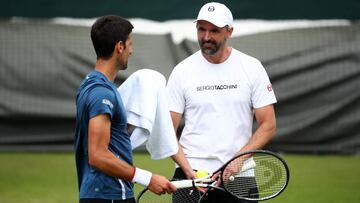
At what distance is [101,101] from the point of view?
173 inches

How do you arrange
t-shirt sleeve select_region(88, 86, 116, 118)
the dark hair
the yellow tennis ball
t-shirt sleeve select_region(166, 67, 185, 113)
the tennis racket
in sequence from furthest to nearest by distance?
t-shirt sleeve select_region(166, 67, 185, 113) → the yellow tennis ball → the tennis racket → the dark hair → t-shirt sleeve select_region(88, 86, 116, 118)

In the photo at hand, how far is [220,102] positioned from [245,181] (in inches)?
23.1

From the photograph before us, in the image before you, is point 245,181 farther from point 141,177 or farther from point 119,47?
point 119,47

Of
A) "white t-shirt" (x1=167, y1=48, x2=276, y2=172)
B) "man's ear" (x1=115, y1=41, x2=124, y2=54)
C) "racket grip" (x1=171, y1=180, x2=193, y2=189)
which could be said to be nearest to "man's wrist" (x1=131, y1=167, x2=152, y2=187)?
"racket grip" (x1=171, y1=180, x2=193, y2=189)

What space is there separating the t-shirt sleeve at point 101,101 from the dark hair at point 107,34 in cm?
24

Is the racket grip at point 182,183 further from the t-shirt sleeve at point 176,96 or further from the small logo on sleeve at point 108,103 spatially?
the t-shirt sleeve at point 176,96

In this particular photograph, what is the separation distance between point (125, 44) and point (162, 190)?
0.82 m

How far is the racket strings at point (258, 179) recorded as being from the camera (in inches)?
209

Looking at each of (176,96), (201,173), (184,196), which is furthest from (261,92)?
(184,196)

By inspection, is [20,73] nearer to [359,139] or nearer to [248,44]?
[248,44]

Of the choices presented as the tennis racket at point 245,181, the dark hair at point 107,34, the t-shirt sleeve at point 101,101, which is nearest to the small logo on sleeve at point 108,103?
the t-shirt sleeve at point 101,101

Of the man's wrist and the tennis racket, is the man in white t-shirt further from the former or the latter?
the man's wrist

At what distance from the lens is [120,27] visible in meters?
4.61

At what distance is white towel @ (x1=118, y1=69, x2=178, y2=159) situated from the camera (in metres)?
4.80
